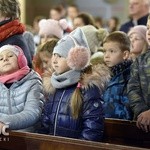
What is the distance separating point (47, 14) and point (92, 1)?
1301 mm

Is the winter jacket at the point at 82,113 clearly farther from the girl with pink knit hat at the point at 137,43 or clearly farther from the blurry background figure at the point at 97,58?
the girl with pink knit hat at the point at 137,43

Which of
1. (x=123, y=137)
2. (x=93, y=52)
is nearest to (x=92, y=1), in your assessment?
(x=93, y=52)

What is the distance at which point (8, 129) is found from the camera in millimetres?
3158

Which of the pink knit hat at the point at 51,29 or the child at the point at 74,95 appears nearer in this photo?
the child at the point at 74,95

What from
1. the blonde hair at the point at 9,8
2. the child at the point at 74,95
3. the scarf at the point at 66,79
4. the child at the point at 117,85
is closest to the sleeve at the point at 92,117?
the child at the point at 74,95

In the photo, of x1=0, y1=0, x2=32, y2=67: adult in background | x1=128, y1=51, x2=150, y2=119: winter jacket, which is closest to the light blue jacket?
x1=0, y1=0, x2=32, y2=67: adult in background

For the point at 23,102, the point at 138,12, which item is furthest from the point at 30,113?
the point at 138,12

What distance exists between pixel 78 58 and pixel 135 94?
49 centimetres

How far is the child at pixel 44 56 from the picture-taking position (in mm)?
4511

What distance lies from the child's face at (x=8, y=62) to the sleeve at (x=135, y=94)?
84 cm

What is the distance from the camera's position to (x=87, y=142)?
2.85m

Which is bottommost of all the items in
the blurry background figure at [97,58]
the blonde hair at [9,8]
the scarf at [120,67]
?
the scarf at [120,67]

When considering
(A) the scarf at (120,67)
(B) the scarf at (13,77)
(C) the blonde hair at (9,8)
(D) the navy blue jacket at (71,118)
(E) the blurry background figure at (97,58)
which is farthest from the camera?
(E) the blurry background figure at (97,58)

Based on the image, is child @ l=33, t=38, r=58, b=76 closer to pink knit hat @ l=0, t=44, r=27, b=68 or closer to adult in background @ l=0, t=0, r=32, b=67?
adult in background @ l=0, t=0, r=32, b=67
